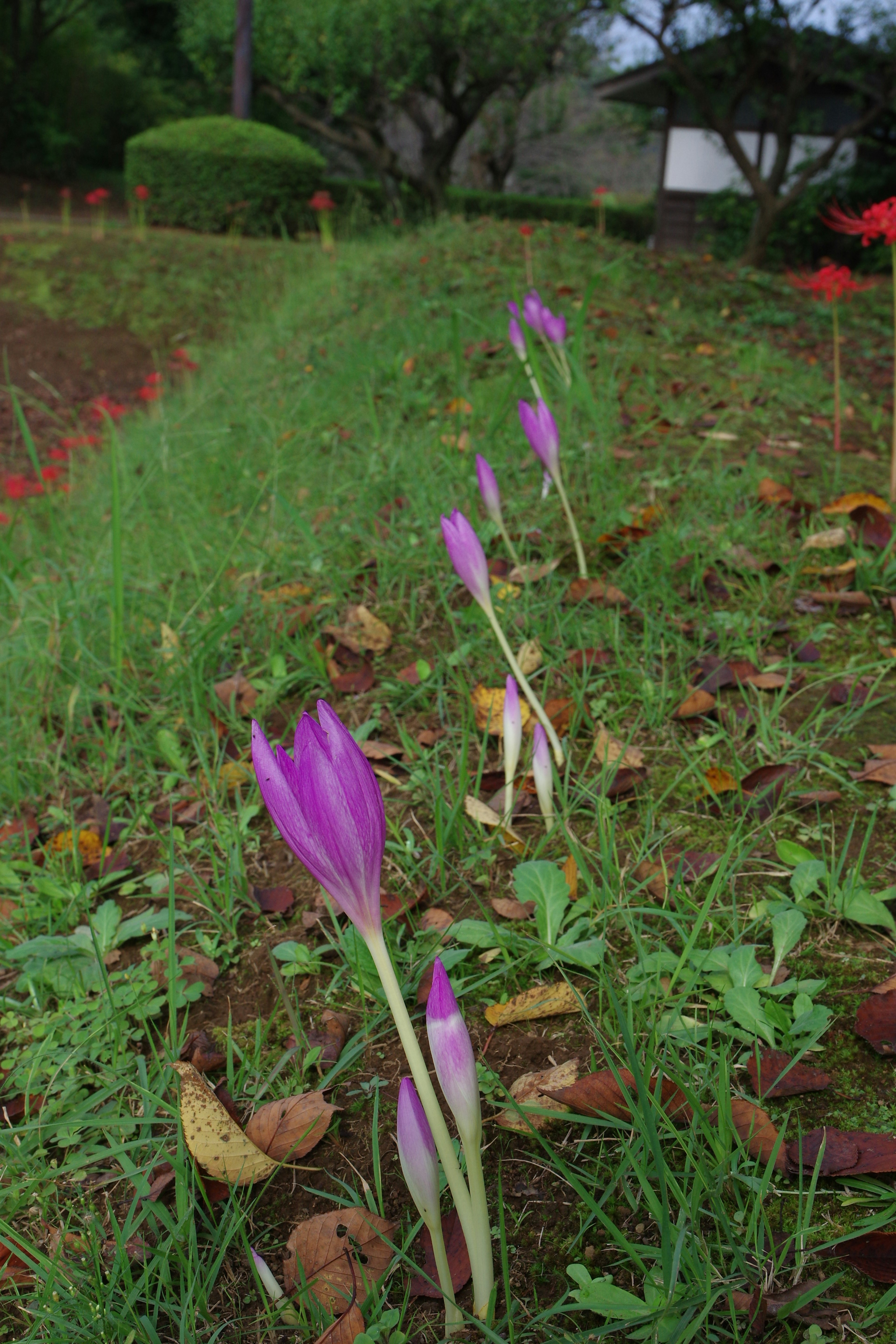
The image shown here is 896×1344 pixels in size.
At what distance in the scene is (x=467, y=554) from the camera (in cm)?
136

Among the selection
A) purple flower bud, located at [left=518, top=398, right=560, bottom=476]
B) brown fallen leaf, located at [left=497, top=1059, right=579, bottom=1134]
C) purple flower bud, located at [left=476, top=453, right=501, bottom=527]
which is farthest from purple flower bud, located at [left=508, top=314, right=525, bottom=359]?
brown fallen leaf, located at [left=497, top=1059, right=579, bottom=1134]

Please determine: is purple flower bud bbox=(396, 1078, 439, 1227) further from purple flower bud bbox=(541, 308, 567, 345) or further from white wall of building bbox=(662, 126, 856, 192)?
white wall of building bbox=(662, 126, 856, 192)

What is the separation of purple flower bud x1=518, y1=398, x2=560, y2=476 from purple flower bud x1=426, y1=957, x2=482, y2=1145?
134 cm

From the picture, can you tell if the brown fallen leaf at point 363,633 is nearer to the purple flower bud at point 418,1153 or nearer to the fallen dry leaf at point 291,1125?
the fallen dry leaf at point 291,1125

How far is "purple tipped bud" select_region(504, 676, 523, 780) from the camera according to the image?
1.37 m

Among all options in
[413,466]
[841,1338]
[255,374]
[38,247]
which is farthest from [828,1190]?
[38,247]

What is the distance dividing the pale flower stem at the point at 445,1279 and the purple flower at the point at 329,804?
280 millimetres

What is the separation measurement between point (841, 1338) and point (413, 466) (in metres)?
2.44

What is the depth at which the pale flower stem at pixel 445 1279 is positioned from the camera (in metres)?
0.77

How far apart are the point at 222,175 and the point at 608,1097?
14.3 m

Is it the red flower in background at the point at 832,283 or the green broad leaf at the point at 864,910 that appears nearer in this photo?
the green broad leaf at the point at 864,910

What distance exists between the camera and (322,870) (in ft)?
2.41

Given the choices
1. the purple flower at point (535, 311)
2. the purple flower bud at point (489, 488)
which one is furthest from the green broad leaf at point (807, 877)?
the purple flower at point (535, 311)

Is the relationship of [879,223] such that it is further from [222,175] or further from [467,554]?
[222,175]
